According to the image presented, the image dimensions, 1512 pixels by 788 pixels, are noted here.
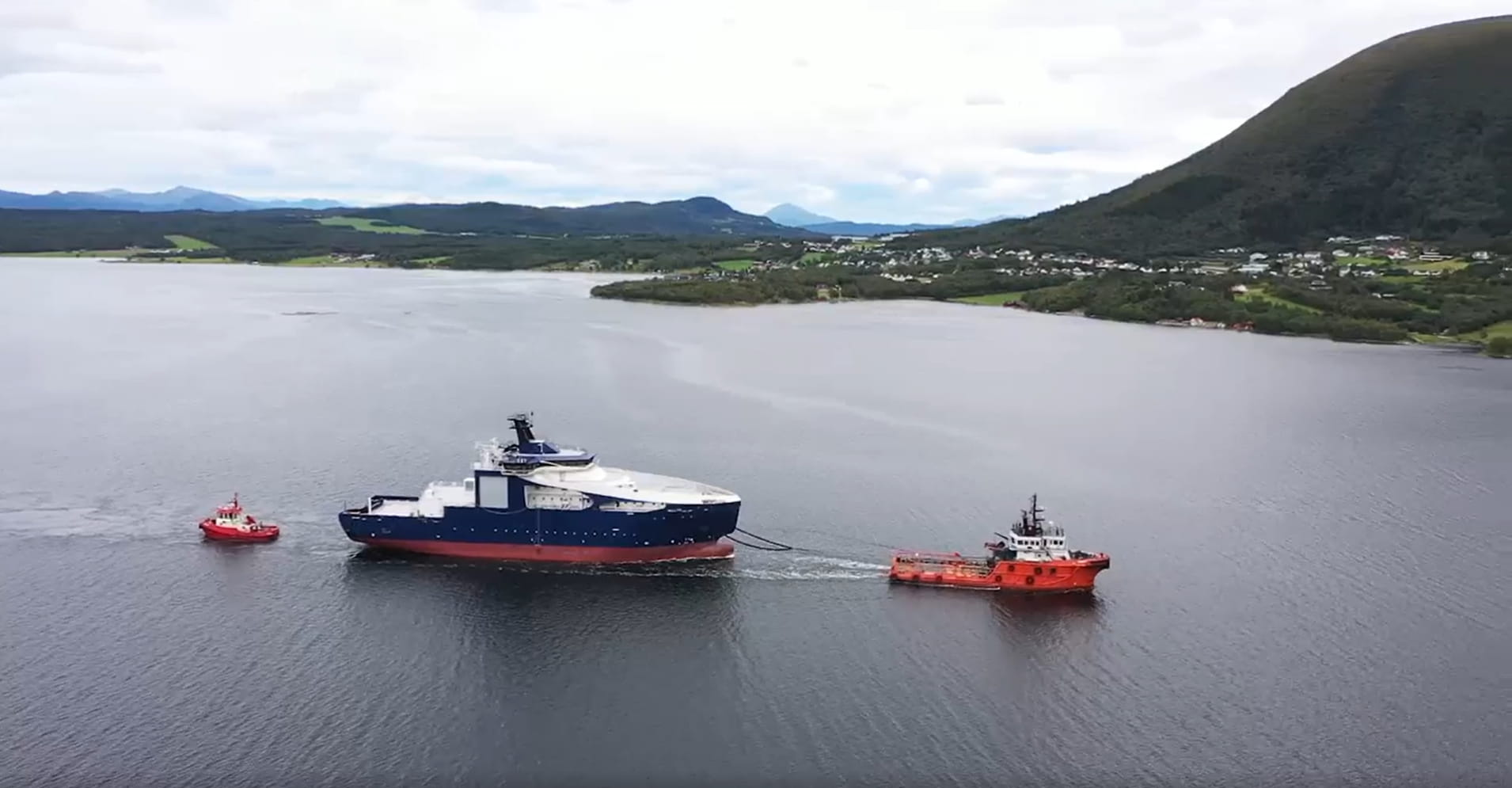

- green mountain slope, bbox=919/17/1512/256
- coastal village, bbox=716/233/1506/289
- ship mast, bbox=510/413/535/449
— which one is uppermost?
green mountain slope, bbox=919/17/1512/256

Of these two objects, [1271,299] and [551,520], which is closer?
[551,520]

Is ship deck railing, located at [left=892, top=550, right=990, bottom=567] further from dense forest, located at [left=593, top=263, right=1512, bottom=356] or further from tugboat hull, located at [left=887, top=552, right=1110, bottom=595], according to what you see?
dense forest, located at [left=593, top=263, right=1512, bottom=356]

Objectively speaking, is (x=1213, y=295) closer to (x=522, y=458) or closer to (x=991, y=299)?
(x=991, y=299)

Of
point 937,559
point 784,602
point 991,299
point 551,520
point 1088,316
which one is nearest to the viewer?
point 784,602

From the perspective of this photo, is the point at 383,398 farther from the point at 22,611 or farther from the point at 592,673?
the point at 592,673

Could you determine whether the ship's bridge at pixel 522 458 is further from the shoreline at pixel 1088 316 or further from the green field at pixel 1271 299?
the green field at pixel 1271 299

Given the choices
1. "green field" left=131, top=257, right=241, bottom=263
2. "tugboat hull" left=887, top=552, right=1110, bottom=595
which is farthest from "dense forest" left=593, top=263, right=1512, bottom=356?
"green field" left=131, top=257, right=241, bottom=263

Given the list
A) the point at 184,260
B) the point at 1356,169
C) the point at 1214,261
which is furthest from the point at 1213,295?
the point at 184,260
